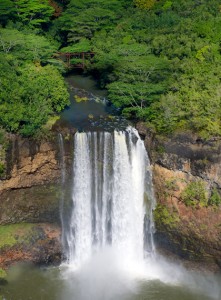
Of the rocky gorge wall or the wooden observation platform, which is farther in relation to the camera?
the wooden observation platform

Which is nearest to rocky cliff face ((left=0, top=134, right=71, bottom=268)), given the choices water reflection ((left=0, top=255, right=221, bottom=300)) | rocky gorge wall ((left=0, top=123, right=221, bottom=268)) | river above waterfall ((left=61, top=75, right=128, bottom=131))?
rocky gorge wall ((left=0, top=123, right=221, bottom=268))

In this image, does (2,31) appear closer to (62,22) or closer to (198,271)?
(62,22)

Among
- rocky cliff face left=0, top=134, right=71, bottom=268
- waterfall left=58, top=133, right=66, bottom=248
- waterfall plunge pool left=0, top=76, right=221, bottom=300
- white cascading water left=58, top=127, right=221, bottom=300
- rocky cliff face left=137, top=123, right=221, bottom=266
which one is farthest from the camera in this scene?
waterfall left=58, top=133, right=66, bottom=248

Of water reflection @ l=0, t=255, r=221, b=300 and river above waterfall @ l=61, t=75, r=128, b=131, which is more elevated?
river above waterfall @ l=61, t=75, r=128, b=131

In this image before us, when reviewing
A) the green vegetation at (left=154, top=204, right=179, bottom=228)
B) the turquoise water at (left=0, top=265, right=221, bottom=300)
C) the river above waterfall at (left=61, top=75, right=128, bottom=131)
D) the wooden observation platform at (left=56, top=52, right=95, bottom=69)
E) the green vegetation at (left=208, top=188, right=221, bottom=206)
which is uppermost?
the wooden observation platform at (left=56, top=52, right=95, bottom=69)

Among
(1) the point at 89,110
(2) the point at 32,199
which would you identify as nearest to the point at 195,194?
(1) the point at 89,110

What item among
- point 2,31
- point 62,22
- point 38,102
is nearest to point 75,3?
point 62,22

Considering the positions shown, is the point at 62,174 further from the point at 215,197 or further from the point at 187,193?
the point at 215,197

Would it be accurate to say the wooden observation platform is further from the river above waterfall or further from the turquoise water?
the turquoise water
